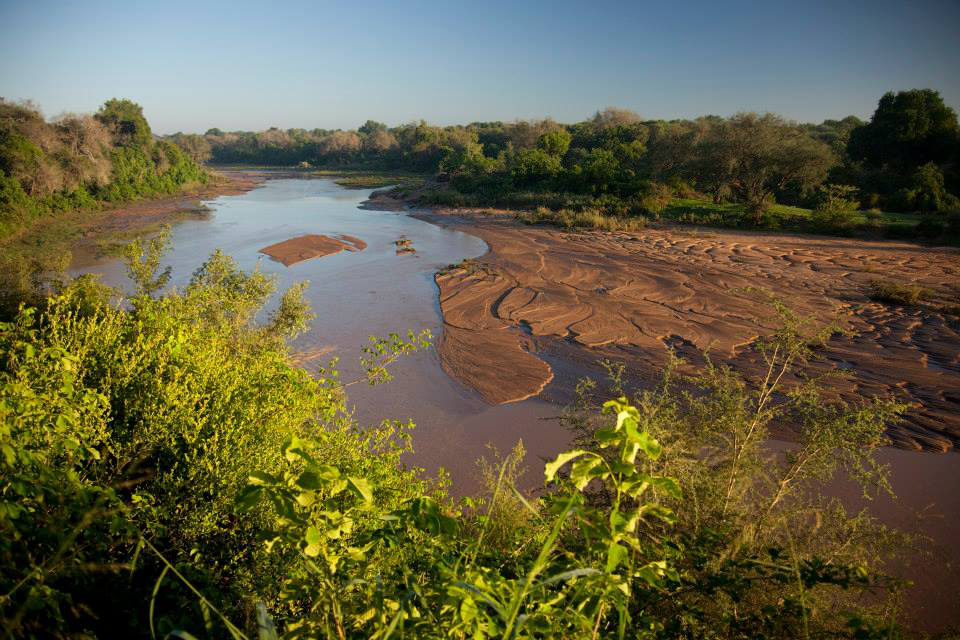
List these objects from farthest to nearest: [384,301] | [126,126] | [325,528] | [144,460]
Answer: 1. [126,126]
2. [384,301]
3. [144,460]
4. [325,528]

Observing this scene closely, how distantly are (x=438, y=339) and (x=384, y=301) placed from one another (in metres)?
4.22

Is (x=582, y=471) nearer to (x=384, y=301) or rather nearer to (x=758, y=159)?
(x=384, y=301)

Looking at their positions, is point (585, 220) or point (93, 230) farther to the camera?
point (585, 220)

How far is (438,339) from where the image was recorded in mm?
13008

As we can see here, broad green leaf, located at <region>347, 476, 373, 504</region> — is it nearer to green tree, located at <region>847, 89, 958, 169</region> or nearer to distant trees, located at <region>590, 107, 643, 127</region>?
green tree, located at <region>847, 89, 958, 169</region>

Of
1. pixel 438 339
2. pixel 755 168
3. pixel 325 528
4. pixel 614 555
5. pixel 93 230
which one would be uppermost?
pixel 755 168

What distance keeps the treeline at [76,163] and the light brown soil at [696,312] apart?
25398 millimetres

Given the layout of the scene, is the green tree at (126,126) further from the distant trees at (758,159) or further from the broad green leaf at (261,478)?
the broad green leaf at (261,478)

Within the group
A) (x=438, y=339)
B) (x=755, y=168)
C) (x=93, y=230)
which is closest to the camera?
(x=438, y=339)

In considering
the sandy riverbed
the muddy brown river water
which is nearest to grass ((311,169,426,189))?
the muddy brown river water

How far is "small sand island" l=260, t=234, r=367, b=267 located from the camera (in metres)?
22.3

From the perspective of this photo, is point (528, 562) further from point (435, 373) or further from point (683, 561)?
point (435, 373)

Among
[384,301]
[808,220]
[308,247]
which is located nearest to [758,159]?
[808,220]

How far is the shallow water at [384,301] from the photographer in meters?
8.76
